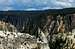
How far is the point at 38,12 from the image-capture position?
7588cm

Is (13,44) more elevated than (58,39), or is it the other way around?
(13,44)

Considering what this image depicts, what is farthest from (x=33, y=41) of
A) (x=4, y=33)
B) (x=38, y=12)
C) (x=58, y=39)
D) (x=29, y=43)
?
(x=38, y=12)

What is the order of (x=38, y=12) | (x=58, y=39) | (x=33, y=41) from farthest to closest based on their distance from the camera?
(x=38, y=12)
(x=58, y=39)
(x=33, y=41)

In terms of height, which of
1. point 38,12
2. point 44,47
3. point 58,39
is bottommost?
point 38,12

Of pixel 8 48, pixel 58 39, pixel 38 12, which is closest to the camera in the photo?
pixel 8 48

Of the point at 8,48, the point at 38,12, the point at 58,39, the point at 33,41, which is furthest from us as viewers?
the point at 38,12

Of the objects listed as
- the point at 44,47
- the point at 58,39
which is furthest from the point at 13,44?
the point at 58,39

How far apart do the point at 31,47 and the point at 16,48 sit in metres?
0.39

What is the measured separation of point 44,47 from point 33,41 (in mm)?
270

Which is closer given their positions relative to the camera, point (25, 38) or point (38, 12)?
point (25, 38)

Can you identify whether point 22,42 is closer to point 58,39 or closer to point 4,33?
point 4,33

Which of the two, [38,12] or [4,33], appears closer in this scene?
[4,33]

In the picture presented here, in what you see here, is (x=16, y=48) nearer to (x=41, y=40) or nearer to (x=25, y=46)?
(x=25, y=46)

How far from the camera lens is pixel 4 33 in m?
6.59
